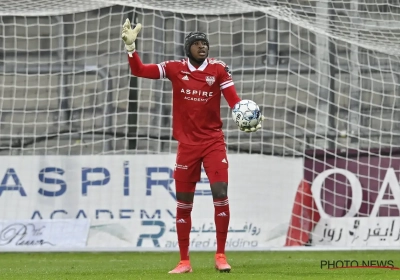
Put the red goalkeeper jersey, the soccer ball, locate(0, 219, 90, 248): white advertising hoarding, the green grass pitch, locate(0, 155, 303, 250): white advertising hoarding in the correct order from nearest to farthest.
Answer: the green grass pitch < the soccer ball < the red goalkeeper jersey < locate(0, 219, 90, 248): white advertising hoarding < locate(0, 155, 303, 250): white advertising hoarding

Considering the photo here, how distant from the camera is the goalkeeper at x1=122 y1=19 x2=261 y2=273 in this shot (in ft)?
27.6

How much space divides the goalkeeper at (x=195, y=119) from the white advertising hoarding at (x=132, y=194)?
13.7 feet

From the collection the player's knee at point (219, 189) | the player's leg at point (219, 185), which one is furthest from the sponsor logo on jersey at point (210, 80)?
the player's knee at point (219, 189)

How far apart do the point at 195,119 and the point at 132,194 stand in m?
4.47

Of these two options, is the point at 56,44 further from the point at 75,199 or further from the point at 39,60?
the point at 75,199

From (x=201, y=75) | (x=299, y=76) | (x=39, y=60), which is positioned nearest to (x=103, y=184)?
(x=39, y=60)

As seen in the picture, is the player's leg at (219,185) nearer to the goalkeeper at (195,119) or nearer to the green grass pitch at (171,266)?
the goalkeeper at (195,119)

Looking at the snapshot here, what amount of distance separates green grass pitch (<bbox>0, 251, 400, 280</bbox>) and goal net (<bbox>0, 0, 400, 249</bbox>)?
1.01 metres

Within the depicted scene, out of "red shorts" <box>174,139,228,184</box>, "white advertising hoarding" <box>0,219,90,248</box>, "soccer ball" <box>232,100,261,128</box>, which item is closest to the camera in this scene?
"soccer ball" <box>232,100,261,128</box>

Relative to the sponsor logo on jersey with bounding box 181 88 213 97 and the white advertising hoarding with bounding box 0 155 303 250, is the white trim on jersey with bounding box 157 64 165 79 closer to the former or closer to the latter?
the sponsor logo on jersey with bounding box 181 88 213 97

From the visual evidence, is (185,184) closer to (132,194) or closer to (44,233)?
(132,194)

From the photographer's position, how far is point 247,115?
26.6 ft

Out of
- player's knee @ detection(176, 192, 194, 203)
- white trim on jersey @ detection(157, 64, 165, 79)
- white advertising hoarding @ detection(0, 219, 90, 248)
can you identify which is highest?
white trim on jersey @ detection(157, 64, 165, 79)

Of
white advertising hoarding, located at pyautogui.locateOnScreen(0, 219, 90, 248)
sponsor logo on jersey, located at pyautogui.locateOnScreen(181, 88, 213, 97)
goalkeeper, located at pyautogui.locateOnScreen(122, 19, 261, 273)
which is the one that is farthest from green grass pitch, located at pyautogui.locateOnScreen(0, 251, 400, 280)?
sponsor logo on jersey, located at pyautogui.locateOnScreen(181, 88, 213, 97)
